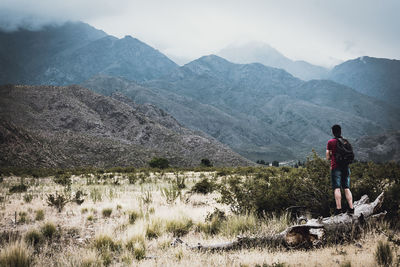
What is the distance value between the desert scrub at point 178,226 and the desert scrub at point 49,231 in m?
2.96

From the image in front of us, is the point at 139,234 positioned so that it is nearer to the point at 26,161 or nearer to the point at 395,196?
the point at 395,196

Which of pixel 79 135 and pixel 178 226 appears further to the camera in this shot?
pixel 79 135

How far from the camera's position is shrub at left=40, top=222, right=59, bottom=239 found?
6011 mm

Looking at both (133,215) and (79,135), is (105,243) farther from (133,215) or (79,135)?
(79,135)

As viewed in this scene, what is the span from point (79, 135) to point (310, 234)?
69.3 m

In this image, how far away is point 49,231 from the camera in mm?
6078

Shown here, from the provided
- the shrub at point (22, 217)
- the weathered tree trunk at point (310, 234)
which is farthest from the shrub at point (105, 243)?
the shrub at point (22, 217)

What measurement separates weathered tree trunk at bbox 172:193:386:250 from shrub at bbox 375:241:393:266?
0.72m

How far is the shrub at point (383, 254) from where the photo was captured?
367 centimetres

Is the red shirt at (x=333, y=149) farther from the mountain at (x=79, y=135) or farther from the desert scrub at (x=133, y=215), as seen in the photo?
the mountain at (x=79, y=135)

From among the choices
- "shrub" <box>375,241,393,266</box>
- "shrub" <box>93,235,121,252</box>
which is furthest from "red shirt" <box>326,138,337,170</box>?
"shrub" <box>93,235,121,252</box>

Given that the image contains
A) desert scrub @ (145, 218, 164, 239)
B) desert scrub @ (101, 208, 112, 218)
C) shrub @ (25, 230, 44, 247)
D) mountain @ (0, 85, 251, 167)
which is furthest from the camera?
mountain @ (0, 85, 251, 167)

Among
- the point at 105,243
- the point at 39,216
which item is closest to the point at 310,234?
the point at 105,243

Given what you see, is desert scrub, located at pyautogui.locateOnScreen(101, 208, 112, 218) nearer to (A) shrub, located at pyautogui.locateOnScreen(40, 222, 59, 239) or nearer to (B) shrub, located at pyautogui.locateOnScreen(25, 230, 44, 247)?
(A) shrub, located at pyautogui.locateOnScreen(40, 222, 59, 239)
